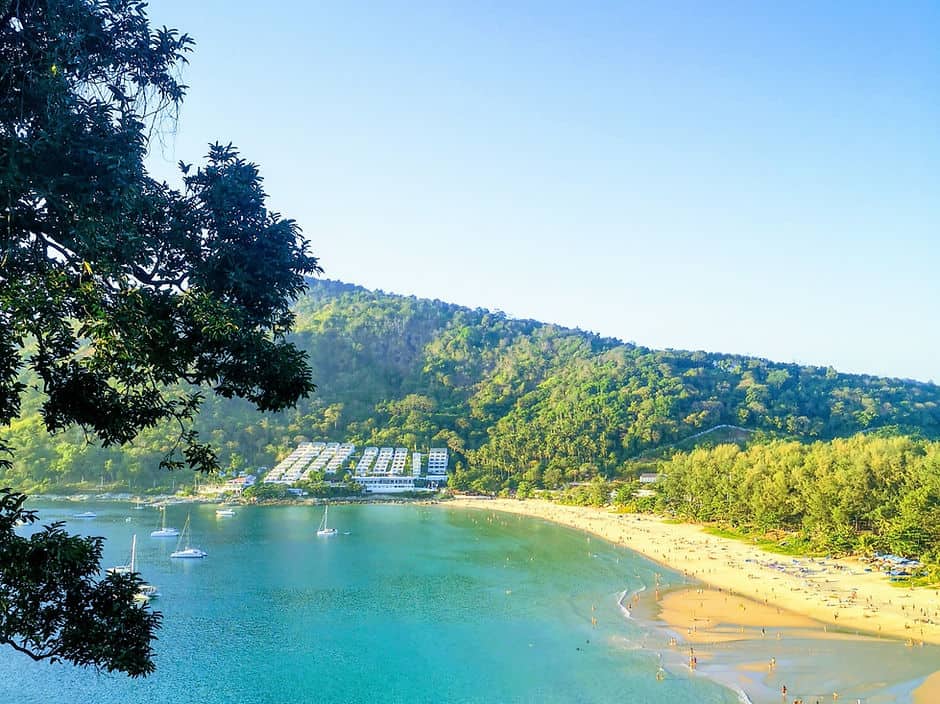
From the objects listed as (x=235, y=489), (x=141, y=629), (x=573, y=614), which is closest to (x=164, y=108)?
(x=141, y=629)

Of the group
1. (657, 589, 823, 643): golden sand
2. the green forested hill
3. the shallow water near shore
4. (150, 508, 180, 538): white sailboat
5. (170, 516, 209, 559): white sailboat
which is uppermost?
the green forested hill

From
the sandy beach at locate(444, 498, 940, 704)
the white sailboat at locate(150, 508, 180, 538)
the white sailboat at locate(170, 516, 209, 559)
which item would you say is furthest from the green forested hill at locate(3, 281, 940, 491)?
the sandy beach at locate(444, 498, 940, 704)

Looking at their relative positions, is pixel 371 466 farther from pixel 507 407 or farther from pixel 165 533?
pixel 165 533

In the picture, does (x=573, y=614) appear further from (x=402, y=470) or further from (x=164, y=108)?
(x=402, y=470)

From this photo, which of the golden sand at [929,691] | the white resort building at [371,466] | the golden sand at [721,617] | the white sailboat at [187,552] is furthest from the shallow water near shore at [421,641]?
the white resort building at [371,466]

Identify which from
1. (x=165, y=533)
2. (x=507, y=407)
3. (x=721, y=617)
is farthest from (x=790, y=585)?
(x=507, y=407)

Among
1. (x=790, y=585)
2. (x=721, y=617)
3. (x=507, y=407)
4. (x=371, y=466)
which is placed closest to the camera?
(x=721, y=617)

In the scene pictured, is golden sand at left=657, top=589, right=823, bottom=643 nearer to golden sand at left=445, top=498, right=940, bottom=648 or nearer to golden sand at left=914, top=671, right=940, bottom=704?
golden sand at left=445, top=498, right=940, bottom=648

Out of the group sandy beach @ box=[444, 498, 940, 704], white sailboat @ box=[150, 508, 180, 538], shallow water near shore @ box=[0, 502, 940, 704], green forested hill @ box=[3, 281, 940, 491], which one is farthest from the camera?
green forested hill @ box=[3, 281, 940, 491]
